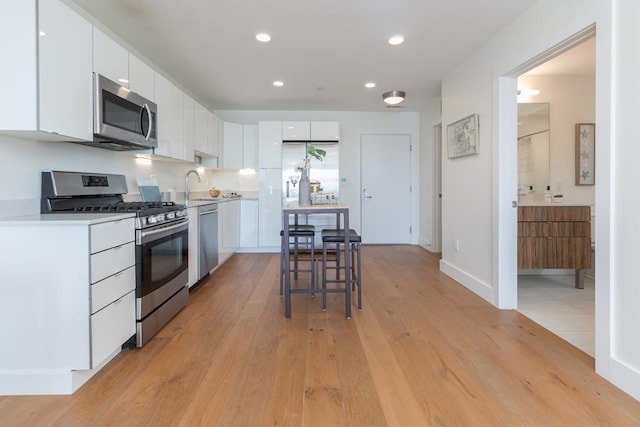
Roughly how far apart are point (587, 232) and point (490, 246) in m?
1.06

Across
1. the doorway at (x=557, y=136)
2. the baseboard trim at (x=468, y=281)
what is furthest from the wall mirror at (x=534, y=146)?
the baseboard trim at (x=468, y=281)

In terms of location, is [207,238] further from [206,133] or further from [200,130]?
[206,133]

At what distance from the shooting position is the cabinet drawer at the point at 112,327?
1.71 meters

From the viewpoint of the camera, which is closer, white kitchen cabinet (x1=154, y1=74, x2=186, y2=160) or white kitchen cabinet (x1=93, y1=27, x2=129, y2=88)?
white kitchen cabinet (x1=93, y1=27, x2=129, y2=88)

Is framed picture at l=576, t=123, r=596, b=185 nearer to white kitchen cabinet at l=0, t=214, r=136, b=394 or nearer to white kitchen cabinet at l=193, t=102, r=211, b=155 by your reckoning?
white kitchen cabinet at l=193, t=102, r=211, b=155

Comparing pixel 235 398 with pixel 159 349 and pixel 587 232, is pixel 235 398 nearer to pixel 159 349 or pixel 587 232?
pixel 159 349

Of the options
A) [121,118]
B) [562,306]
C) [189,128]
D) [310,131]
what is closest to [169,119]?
[189,128]

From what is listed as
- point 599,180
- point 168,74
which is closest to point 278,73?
point 168,74

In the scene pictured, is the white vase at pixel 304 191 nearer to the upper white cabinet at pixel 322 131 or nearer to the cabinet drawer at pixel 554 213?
the cabinet drawer at pixel 554 213

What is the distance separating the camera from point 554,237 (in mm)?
3152

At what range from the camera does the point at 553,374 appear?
5.90 ft

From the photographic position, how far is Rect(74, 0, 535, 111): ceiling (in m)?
2.46

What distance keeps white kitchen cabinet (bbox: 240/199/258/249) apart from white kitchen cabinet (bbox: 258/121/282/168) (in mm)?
654

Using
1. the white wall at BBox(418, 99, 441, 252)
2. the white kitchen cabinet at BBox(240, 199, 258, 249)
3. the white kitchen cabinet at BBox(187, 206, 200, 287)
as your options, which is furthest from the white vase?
the white wall at BBox(418, 99, 441, 252)
